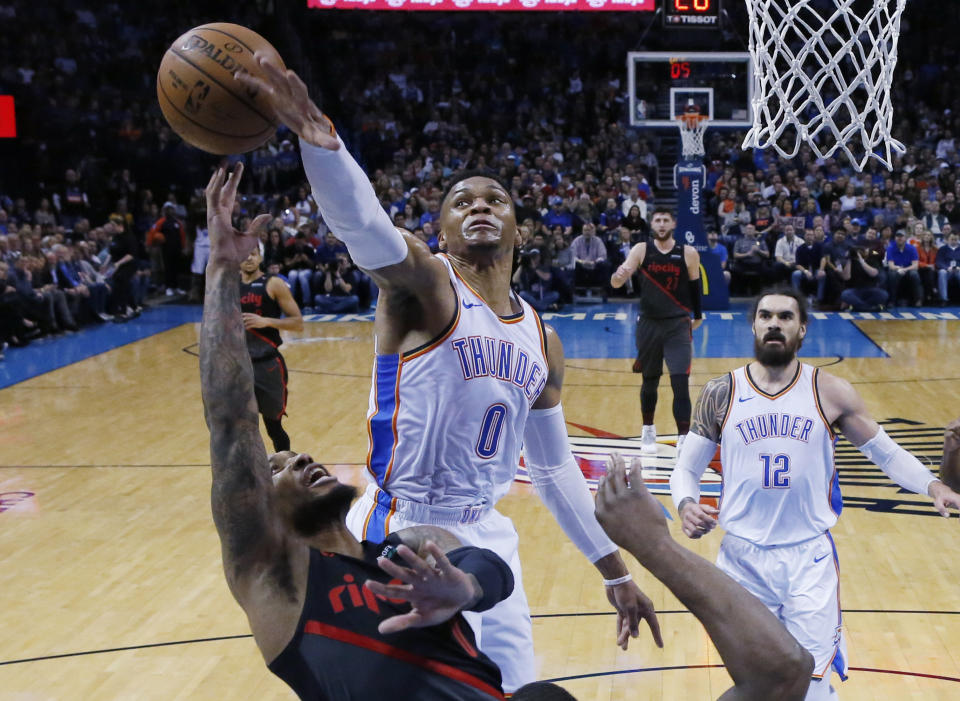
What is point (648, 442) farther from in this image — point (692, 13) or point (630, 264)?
point (692, 13)

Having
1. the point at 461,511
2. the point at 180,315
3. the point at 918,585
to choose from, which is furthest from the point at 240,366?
the point at 180,315

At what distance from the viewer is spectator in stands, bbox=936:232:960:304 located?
17516 mm

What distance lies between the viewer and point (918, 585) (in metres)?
5.80

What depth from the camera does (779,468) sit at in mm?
4312

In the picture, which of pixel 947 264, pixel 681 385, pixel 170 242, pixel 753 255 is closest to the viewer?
pixel 681 385

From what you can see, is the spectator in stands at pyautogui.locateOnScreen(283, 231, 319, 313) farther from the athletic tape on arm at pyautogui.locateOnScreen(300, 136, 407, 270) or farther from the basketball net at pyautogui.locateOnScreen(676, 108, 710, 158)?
the athletic tape on arm at pyautogui.locateOnScreen(300, 136, 407, 270)

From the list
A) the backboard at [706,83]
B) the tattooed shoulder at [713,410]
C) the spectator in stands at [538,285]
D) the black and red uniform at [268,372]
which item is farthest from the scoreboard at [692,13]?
the tattooed shoulder at [713,410]

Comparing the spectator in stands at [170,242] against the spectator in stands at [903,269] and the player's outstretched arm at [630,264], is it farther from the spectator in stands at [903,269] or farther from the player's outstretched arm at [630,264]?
the player's outstretched arm at [630,264]

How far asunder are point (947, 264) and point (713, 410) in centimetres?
1460

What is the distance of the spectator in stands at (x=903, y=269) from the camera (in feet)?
57.3

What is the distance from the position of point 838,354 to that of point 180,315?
10127 mm

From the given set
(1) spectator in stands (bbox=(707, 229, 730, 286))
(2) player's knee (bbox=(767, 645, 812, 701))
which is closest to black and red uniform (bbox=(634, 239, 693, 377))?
(2) player's knee (bbox=(767, 645, 812, 701))

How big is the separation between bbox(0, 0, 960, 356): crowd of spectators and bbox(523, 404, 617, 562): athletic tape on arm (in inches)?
461

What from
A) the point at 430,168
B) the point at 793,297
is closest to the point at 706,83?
the point at 430,168
